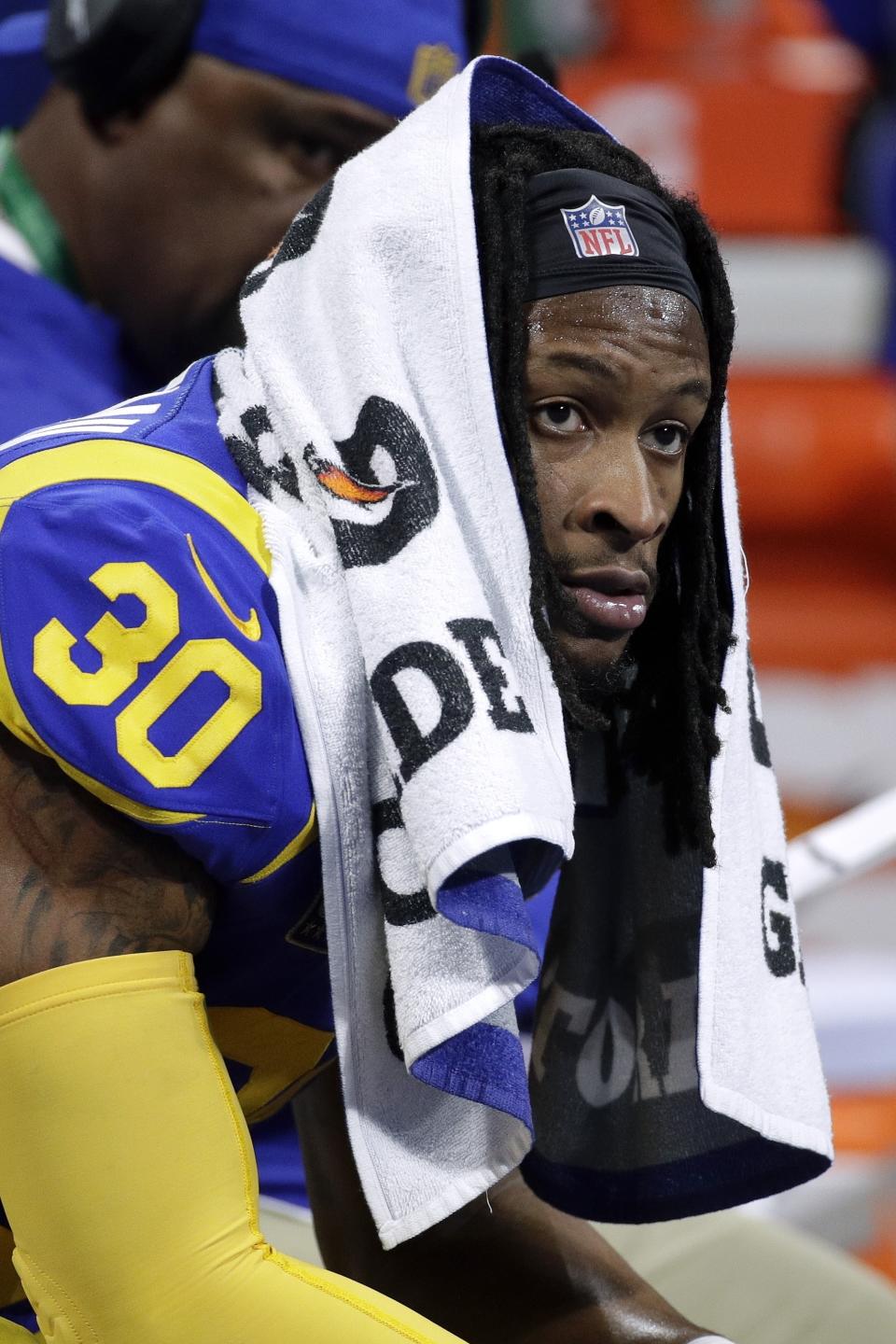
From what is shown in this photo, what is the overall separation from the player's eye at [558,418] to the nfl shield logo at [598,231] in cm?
8

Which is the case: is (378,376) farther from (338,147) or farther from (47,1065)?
(338,147)

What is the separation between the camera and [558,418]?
91cm

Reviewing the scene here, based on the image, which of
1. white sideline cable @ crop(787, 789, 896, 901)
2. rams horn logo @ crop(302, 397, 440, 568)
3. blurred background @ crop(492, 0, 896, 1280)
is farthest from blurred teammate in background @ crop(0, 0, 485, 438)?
blurred background @ crop(492, 0, 896, 1280)

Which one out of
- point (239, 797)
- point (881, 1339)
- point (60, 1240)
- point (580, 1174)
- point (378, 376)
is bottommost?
point (881, 1339)

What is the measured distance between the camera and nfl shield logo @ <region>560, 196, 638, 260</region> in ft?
3.01

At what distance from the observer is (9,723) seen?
0.79m

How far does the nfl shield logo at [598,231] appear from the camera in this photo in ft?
3.01

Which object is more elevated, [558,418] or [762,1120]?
[558,418]

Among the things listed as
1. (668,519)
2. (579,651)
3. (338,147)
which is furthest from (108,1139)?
(338,147)

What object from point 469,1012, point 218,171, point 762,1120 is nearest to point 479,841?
point 469,1012

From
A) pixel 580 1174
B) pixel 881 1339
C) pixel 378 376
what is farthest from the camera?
pixel 881 1339

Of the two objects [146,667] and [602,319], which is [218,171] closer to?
[602,319]

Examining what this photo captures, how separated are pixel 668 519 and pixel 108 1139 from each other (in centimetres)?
45

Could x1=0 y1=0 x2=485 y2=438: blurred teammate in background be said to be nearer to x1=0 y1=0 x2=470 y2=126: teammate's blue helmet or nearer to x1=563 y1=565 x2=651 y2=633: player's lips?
x1=0 y1=0 x2=470 y2=126: teammate's blue helmet
